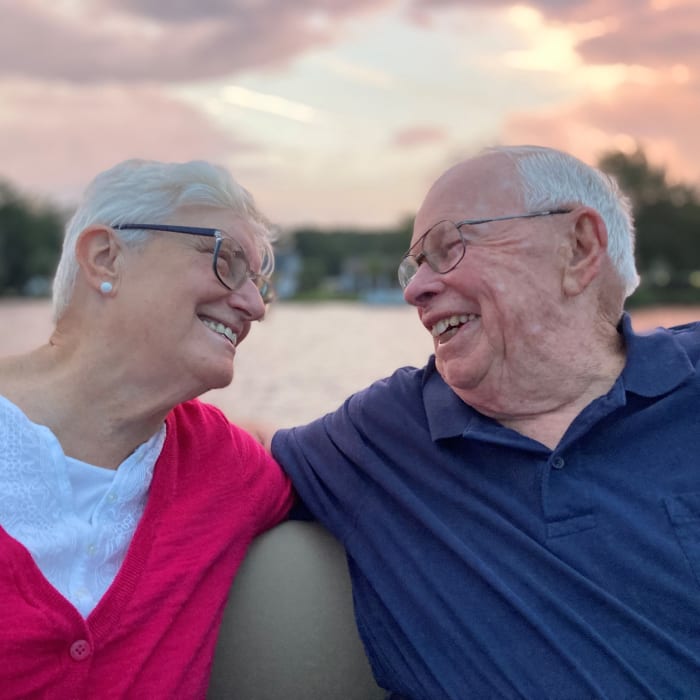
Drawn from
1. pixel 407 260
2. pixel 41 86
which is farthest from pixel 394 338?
pixel 407 260

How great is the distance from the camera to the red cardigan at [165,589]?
1.34 m

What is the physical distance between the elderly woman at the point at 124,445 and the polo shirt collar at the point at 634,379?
1.59 feet

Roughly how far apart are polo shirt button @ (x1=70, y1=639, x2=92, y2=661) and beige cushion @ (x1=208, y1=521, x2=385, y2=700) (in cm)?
46

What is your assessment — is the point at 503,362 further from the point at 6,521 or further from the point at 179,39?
the point at 179,39

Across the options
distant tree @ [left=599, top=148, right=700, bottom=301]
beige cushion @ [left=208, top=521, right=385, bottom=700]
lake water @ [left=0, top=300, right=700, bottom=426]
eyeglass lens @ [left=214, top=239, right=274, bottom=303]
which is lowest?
lake water @ [left=0, top=300, right=700, bottom=426]

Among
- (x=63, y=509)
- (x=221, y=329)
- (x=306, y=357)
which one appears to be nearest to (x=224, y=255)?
(x=221, y=329)

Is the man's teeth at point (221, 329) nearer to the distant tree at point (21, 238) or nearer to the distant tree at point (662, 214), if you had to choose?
the distant tree at point (21, 238)

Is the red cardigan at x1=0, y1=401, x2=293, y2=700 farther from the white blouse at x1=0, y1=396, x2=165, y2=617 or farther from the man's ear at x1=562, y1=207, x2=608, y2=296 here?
the man's ear at x1=562, y1=207, x2=608, y2=296

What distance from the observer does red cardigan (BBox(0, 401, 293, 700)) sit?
134 cm

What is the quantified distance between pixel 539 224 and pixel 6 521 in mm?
1314

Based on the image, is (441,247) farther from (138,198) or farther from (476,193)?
(138,198)

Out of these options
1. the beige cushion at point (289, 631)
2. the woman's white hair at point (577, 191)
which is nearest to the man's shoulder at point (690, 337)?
the woman's white hair at point (577, 191)

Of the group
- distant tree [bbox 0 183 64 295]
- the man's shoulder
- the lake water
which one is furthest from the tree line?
the man's shoulder

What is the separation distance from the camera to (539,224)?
186 centimetres
